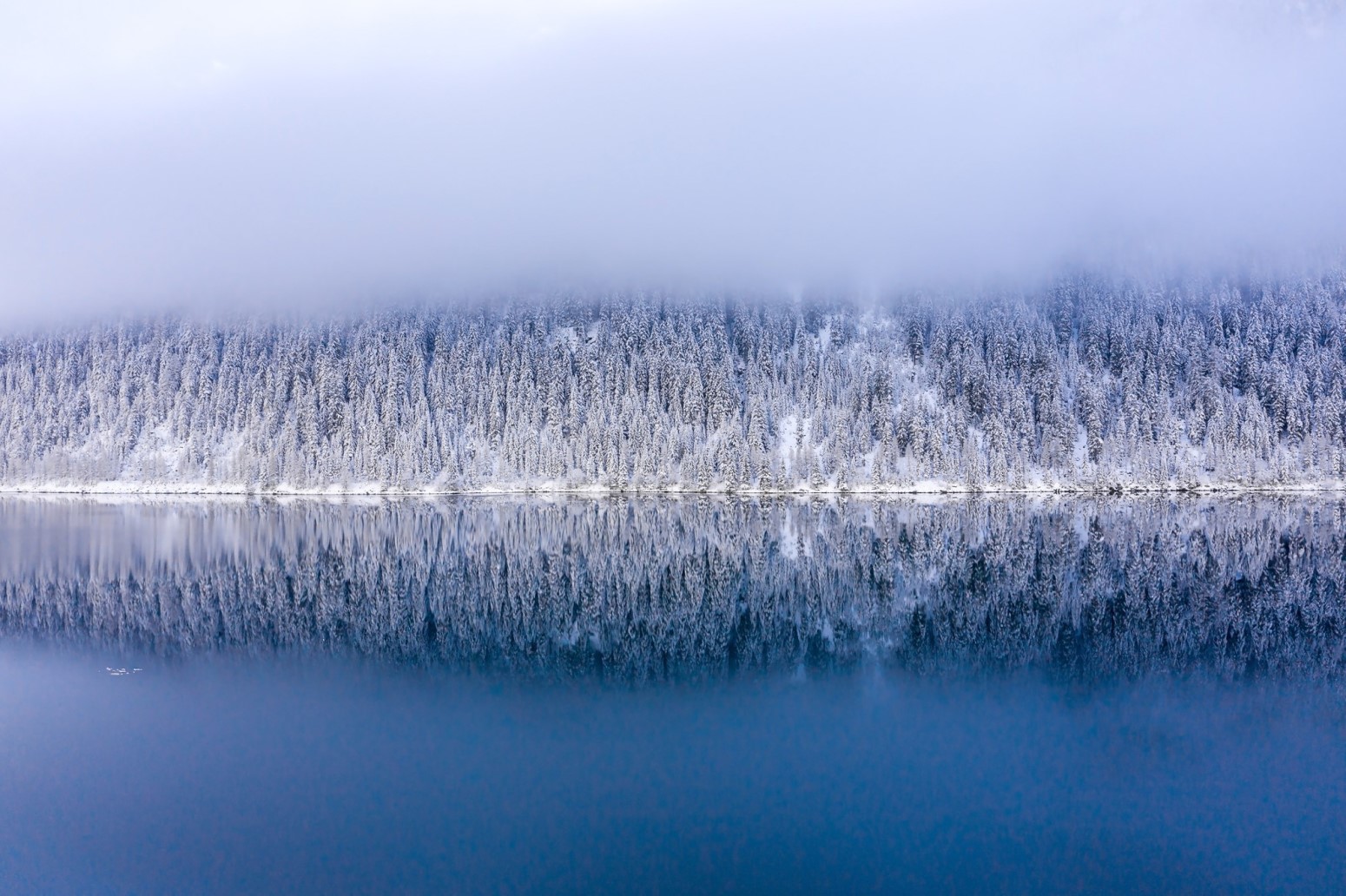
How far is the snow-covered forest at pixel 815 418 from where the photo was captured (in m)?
158

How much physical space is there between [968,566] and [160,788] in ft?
166

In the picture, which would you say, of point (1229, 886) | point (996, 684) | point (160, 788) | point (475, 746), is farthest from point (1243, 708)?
point (160, 788)

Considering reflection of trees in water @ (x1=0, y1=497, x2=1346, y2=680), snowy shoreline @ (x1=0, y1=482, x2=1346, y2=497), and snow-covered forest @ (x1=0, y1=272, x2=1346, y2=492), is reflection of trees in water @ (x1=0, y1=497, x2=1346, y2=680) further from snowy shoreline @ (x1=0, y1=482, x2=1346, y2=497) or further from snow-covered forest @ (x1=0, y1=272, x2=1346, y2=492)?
snow-covered forest @ (x1=0, y1=272, x2=1346, y2=492)

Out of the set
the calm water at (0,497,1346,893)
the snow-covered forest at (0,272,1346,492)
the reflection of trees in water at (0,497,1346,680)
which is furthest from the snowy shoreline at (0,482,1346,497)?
the calm water at (0,497,1346,893)

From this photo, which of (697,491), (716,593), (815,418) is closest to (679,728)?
(716,593)

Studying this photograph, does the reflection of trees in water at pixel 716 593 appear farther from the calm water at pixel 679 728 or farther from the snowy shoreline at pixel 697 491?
the snowy shoreline at pixel 697 491

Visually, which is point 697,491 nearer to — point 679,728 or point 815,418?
point 815,418

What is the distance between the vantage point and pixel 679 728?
2641 centimetres

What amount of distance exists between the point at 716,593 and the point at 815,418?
429ft

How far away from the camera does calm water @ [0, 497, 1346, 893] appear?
18.7m

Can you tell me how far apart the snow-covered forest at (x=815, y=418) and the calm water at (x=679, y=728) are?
106239 millimetres

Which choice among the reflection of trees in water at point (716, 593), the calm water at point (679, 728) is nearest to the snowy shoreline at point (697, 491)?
the reflection of trees in water at point (716, 593)

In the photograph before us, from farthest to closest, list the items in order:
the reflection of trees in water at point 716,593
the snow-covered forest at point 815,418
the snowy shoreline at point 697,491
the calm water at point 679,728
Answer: the snow-covered forest at point 815,418, the snowy shoreline at point 697,491, the reflection of trees in water at point 716,593, the calm water at point 679,728

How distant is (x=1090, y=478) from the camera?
15450cm
